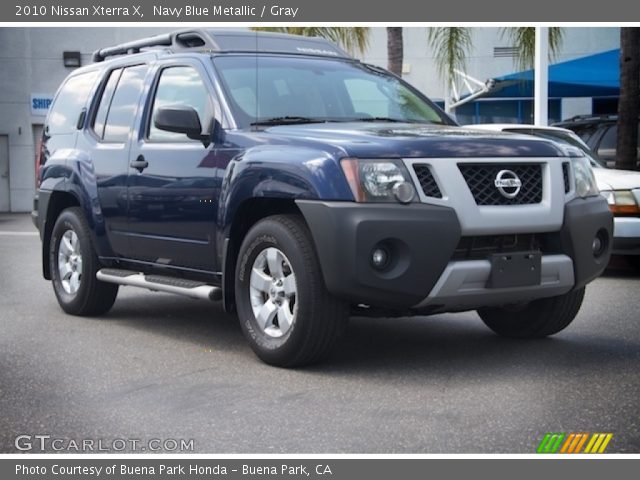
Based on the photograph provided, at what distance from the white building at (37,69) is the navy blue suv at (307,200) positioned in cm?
2096

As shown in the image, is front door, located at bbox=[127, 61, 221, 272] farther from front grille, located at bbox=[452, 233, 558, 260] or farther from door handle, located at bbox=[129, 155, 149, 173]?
front grille, located at bbox=[452, 233, 558, 260]

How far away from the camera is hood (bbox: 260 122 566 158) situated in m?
5.76

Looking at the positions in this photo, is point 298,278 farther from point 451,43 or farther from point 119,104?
point 451,43

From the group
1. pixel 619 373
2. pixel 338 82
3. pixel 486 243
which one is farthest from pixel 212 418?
pixel 338 82

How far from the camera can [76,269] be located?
8375 mm

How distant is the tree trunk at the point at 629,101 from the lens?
48.1 ft

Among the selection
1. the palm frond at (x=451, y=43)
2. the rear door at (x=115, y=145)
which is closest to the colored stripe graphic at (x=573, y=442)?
the rear door at (x=115, y=145)

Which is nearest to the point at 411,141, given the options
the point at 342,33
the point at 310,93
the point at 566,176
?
the point at 566,176

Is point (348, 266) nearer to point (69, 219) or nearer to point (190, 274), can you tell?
point (190, 274)

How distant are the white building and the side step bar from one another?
69.9ft

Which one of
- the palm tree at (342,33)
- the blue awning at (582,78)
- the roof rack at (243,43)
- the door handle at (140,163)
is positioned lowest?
the door handle at (140,163)

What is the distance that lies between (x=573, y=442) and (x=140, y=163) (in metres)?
3.76

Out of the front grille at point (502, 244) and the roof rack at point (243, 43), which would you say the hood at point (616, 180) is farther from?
the front grille at point (502, 244)

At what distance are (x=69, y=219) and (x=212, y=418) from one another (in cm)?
363
